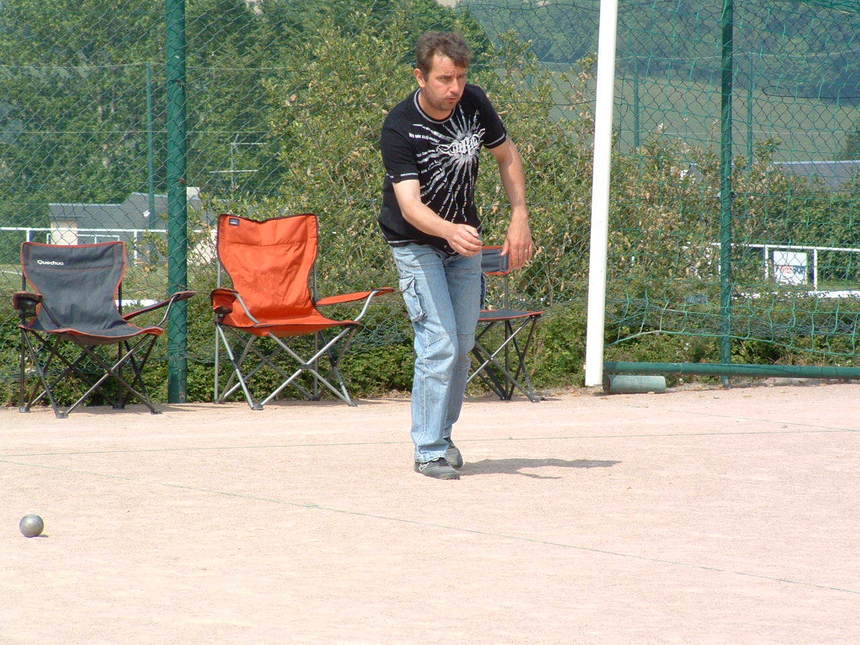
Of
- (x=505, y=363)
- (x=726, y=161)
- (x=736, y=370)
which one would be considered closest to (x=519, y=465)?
(x=505, y=363)

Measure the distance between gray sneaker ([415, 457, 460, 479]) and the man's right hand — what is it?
3.12 ft

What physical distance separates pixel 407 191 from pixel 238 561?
1.79m

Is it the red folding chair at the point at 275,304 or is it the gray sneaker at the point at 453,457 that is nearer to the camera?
the gray sneaker at the point at 453,457

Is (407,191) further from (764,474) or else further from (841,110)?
(841,110)

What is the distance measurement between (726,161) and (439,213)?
13.4 feet

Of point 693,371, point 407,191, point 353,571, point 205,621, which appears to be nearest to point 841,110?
point 693,371

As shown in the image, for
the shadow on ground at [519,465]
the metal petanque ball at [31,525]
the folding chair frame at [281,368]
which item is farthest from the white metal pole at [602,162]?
the metal petanque ball at [31,525]

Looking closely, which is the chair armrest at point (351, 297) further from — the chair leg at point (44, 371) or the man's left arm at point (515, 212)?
the man's left arm at point (515, 212)

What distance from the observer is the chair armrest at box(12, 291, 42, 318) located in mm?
7292

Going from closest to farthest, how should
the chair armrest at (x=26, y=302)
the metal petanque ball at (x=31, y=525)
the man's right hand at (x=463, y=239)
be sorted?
the metal petanque ball at (x=31, y=525) < the man's right hand at (x=463, y=239) < the chair armrest at (x=26, y=302)

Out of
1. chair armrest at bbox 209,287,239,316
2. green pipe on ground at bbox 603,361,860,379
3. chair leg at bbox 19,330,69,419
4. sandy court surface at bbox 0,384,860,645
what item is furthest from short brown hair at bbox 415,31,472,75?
green pipe on ground at bbox 603,361,860,379

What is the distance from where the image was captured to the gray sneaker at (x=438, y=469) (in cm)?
553

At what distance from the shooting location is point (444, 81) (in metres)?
5.25

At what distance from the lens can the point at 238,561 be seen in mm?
4090
